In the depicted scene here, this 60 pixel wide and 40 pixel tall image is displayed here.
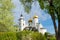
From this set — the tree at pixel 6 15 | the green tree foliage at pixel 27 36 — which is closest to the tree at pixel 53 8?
the green tree foliage at pixel 27 36

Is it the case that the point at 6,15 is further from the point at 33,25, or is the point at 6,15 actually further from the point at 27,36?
the point at 27,36

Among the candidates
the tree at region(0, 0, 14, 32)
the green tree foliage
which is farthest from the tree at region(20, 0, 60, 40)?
the tree at region(0, 0, 14, 32)

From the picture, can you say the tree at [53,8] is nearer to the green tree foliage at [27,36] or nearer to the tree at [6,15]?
the green tree foliage at [27,36]

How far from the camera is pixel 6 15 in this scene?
41594 millimetres

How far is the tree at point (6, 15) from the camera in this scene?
4034cm

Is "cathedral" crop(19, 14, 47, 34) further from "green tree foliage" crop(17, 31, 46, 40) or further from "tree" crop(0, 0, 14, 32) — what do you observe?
"green tree foliage" crop(17, 31, 46, 40)

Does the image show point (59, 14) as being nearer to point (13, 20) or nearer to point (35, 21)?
point (13, 20)

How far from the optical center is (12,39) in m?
29.1

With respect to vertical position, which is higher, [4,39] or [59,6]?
[59,6]

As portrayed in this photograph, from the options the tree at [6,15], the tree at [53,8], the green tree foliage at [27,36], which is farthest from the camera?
the tree at [6,15]

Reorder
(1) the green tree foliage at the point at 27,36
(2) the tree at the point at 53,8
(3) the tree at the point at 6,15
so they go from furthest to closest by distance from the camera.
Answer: (3) the tree at the point at 6,15 → (1) the green tree foliage at the point at 27,36 → (2) the tree at the point at 53,8

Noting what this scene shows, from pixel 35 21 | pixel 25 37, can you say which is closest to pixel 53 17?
pixel 25 37

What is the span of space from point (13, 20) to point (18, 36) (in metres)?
12.7

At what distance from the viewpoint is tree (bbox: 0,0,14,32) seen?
4034cm
